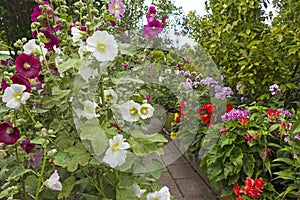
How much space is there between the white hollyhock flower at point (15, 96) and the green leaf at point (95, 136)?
0.52 feet

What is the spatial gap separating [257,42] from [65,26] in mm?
1907

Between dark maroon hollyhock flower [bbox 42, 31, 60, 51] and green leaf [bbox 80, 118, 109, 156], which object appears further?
dark maroon hollyhock flower [bbox 42, 31, 60, 51]

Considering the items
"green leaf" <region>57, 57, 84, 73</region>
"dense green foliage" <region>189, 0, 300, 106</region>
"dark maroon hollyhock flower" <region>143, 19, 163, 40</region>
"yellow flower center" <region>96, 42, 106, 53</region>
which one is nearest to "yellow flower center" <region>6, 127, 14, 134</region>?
"green leaf" <region>57, 57, 84, 73</region>

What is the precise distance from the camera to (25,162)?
1000 mm

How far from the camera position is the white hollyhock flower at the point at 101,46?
0.74m

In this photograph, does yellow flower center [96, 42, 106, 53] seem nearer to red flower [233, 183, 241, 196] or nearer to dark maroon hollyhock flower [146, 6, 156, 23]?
dark maroon hollyhock flower [146, 6, 156, 23]

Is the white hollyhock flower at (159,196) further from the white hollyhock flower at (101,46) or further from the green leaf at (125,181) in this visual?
the white hollyhock flower at (101,46)

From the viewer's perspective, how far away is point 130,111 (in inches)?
33.7

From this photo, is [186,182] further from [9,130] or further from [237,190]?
[9,130]

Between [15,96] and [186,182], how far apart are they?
208cm

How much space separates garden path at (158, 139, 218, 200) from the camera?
2453mm

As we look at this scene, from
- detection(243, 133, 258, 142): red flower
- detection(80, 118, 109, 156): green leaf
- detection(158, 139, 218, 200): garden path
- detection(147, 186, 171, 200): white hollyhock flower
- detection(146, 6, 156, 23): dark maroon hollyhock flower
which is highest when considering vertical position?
detection(146, 6, 156, 23): dark maroon hollyhock flower

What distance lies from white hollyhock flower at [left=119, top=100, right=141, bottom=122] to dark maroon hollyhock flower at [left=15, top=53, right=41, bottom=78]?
235 mm

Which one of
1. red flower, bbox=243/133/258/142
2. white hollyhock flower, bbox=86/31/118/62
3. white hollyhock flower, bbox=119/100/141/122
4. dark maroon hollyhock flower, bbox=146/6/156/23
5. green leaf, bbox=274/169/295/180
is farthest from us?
red flower, bbox=243/133/258/142
